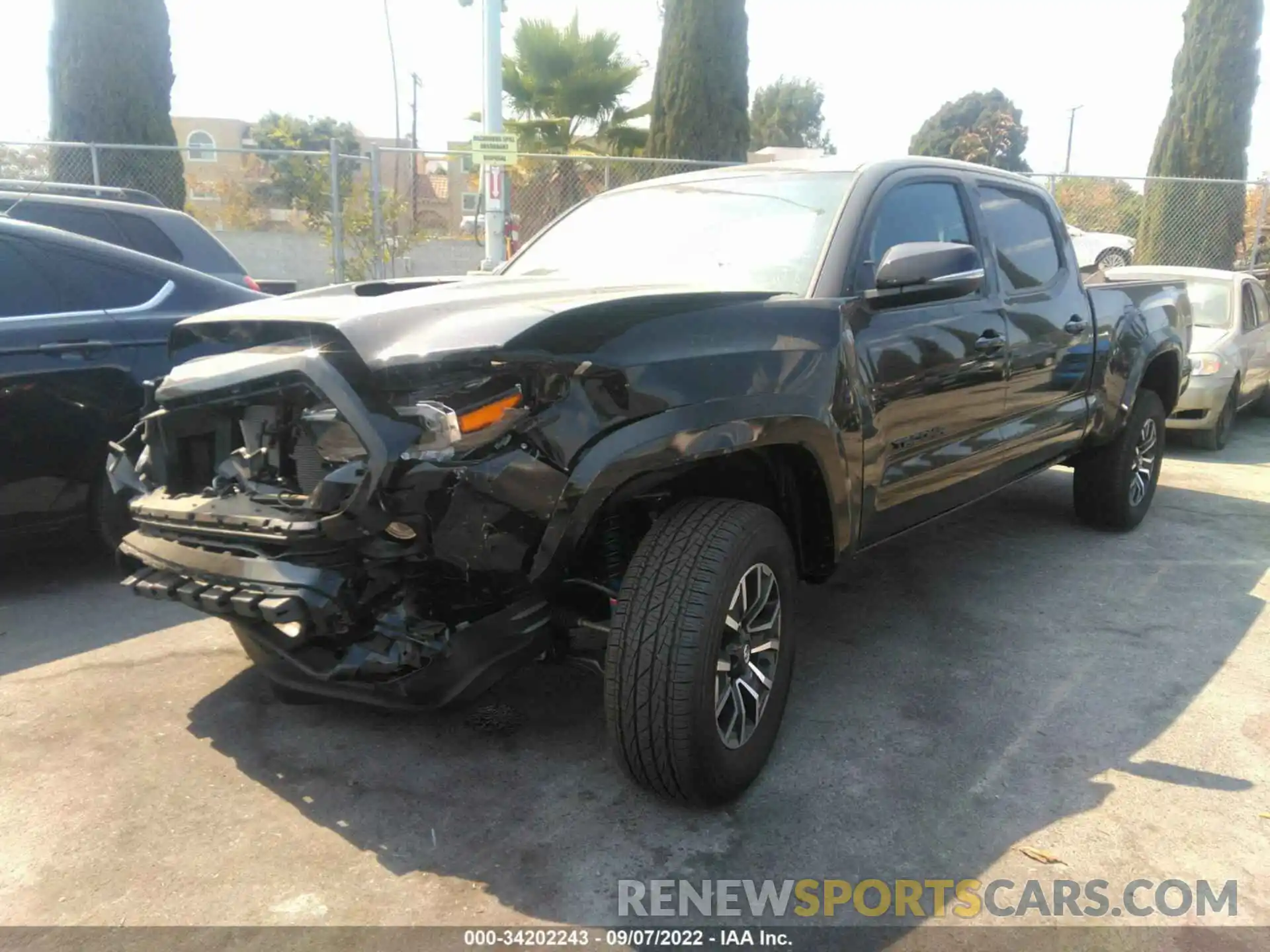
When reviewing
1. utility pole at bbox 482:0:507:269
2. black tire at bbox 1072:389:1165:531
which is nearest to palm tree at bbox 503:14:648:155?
utility pole at bbox 482:0:507:269

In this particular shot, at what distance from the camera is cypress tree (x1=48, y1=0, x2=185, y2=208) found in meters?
11.7

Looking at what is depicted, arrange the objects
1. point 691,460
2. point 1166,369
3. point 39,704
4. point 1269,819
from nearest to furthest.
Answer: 1. point 691,460
2. point 1269,819
3. point 39,704
4. point 1166,369

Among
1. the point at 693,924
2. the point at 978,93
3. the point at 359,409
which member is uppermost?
the point at 978,93

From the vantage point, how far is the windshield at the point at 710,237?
10.9ft

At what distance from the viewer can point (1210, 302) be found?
29.5 ft

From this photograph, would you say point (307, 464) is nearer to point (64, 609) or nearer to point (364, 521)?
point (364, 521)

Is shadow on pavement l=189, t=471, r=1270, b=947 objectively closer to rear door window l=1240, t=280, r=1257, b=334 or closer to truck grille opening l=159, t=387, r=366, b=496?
truck grille opening l=159, t=387, r=366, b=496

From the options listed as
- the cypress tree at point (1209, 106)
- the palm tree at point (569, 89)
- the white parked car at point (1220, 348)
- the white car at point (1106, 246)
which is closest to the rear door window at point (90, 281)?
the white parked car at point (1220, 348)

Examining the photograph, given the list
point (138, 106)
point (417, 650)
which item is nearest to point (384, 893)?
point (417, 650)

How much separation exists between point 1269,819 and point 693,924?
5.61 feet

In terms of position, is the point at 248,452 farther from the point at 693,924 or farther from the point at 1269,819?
the point at 1269,819

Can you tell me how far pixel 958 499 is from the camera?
398cm

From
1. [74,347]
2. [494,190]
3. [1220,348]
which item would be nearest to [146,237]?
[74,347]

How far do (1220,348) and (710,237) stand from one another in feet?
22.0
